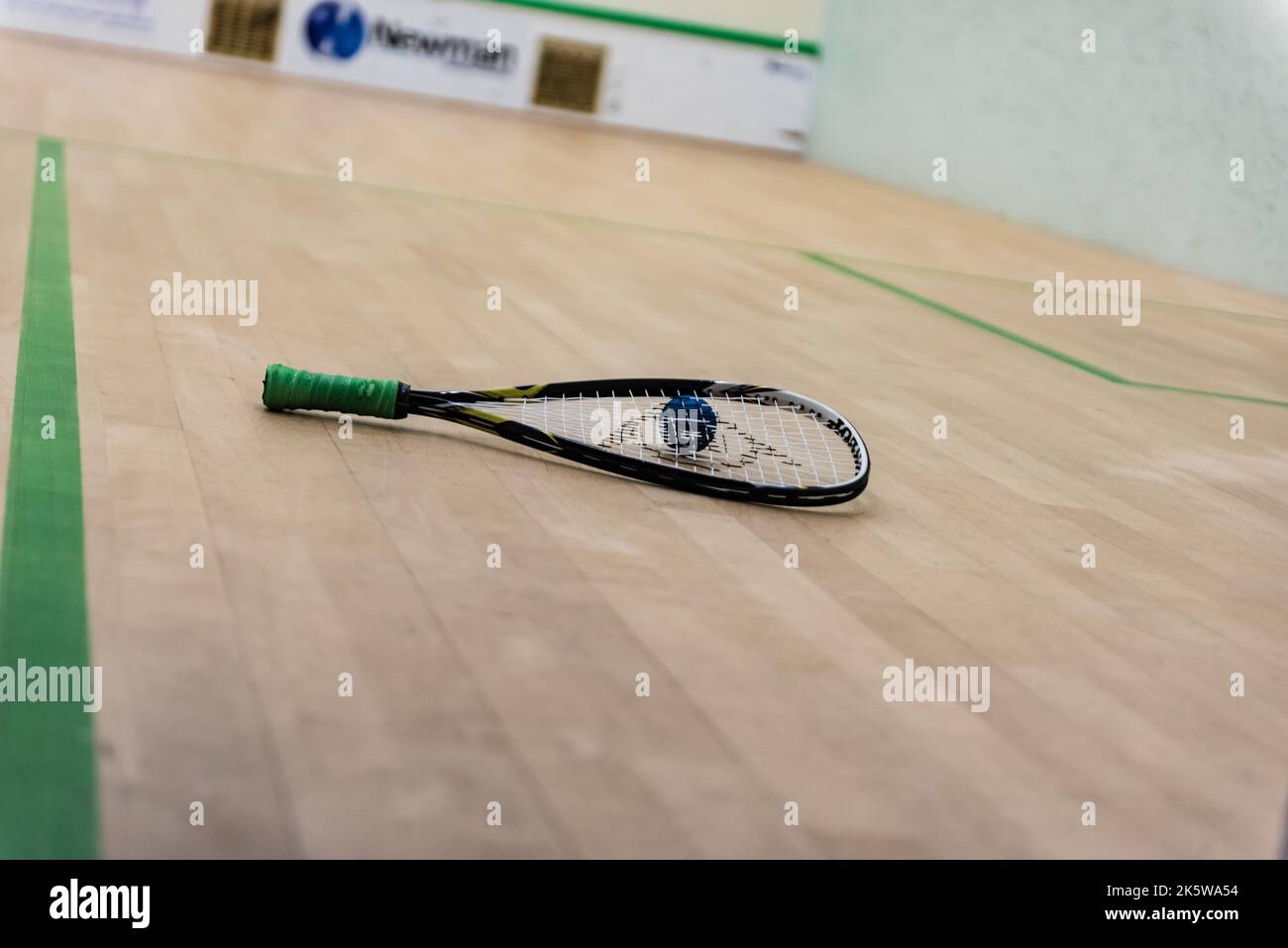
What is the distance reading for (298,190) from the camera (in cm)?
425

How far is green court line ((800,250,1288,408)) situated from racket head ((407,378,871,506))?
149cm

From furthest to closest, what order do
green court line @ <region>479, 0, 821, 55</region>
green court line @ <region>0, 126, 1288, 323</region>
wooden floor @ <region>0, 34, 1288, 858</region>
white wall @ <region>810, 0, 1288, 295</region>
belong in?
1. green court line @ <region>479, 0, 821, 55</region>
2. white wall @ <region>810, 0, 1288, 295</region>
3. green court line @ <region>0, 126, 1288, 323</region>
4. wooden floor @ <region>0, 34, 1288, 858</region>

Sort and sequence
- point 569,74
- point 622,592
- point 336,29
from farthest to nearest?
point 569,74 → point 336,29 → point 622,592

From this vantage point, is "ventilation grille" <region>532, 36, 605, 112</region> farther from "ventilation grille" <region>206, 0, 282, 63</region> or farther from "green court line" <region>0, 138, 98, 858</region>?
"green court line" <region>0, 138, 98, 858</region>

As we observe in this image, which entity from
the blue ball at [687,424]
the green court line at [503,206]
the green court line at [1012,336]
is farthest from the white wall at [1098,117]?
the blue ball at [687,424]

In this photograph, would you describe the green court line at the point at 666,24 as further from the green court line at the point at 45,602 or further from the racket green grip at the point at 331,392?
the racket green grip at the point at 331,392

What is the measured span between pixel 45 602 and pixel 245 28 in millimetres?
8097

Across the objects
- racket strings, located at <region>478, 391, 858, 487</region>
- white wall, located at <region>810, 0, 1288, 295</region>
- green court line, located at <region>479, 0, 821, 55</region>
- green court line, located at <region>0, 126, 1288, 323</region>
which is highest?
green court line, located at <region>479, 0, 821, 55</region>

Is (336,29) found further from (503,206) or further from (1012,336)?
(1012,336)

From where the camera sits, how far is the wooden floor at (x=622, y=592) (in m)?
1.08

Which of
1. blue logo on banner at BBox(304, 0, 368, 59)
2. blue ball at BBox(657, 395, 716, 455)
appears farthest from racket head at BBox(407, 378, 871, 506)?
blue logo on banner at BBox(304, 0, 368, 59)

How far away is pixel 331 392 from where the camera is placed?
1.86 metres

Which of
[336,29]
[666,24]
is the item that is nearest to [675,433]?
[336,29]

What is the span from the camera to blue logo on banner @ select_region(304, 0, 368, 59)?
8.78 metres
